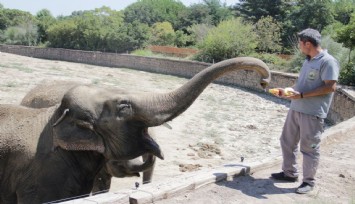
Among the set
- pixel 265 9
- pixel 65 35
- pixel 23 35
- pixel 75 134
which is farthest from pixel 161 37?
pixel 75 134

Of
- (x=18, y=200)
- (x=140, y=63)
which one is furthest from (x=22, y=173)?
(x=140, y=63)

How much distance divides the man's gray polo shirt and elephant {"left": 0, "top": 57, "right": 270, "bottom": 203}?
676 mm

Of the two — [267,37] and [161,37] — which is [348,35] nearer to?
[267,37]

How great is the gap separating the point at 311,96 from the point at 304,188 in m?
1.07

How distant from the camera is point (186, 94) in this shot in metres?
4.94

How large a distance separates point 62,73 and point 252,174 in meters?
24.2

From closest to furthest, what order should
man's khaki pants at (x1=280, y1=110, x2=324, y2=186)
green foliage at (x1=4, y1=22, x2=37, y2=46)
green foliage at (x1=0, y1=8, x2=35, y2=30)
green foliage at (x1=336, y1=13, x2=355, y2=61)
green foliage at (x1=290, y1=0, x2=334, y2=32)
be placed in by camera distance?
man's khaki pants at (x1=280, y1=110, x2=324, y2=186) → green foliage at (x1=336, y1=13, x2=355, y2=61) → green foliage at (x1=290, y1=0, x2=334, y2=32) → green foliage at (x1=4, y1=22, x2=37, y2=46) → green foliage at (x1=0, y1=8, x2=35, y2=30)

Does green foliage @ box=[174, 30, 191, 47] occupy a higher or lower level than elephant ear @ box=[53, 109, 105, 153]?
higher

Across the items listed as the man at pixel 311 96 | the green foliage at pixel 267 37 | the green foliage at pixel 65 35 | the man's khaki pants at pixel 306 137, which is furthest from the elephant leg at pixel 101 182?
the green foliage at pixel 65 35

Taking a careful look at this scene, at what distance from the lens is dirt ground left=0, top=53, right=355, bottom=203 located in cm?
551

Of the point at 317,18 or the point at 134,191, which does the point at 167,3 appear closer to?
the point at 317,18

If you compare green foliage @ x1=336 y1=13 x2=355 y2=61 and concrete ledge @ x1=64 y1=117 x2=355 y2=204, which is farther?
green foliage @ x1=336 y1=13 x2=355 y2=61

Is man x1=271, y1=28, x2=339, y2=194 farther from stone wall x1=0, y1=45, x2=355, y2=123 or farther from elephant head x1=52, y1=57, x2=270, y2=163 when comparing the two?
stone wall x1=0, y1=45, x2=355, y2=123

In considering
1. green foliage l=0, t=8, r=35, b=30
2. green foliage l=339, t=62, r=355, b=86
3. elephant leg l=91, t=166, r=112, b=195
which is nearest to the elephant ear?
elephant leg l=91, t=166, r=112, b=195
